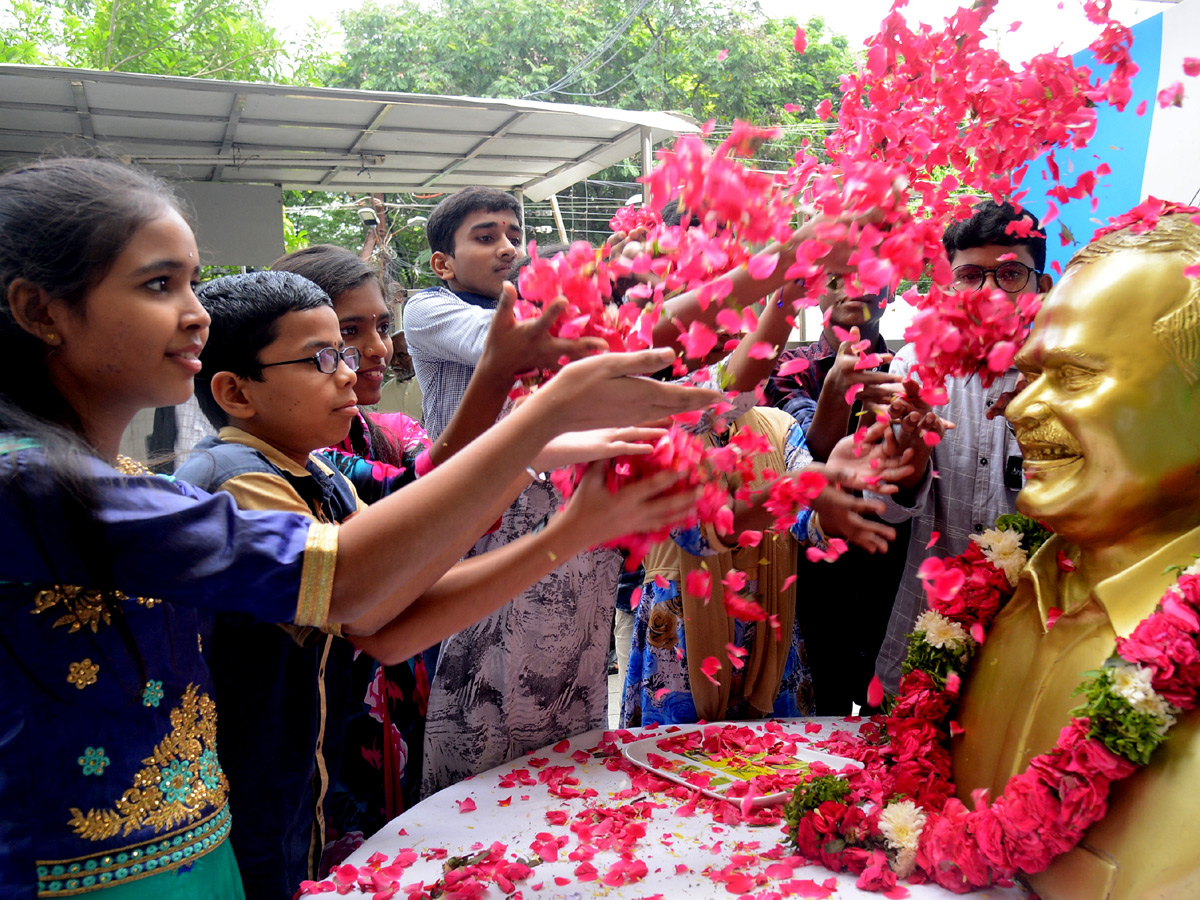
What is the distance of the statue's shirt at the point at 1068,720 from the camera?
123 cm

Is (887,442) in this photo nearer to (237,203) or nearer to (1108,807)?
(1108,807)

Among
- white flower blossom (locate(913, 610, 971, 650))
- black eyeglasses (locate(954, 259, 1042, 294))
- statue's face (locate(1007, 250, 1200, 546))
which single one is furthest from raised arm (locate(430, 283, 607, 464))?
black eyeglasses (locate(954, 259, 1042, 294))

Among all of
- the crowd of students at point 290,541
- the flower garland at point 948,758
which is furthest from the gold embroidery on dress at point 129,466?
the flower garland at point 948,758

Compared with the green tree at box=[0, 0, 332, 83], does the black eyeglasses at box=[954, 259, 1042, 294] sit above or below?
below

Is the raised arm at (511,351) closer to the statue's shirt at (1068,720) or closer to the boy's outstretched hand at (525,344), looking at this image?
the boy's outstretched hand at (525,344)

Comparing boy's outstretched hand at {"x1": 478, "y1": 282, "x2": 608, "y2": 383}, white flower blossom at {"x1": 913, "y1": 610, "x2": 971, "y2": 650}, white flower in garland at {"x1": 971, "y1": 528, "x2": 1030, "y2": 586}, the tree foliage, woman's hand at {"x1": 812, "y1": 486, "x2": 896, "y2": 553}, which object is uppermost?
the tree foliage

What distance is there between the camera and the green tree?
43.6ft

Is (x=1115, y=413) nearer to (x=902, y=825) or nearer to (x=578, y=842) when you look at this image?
(x=902, y=825)

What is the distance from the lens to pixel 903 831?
1.54m

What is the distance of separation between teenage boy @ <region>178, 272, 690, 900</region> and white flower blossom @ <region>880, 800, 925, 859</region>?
29.4 inches

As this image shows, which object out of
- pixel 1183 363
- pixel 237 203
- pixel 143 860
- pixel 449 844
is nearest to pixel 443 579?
pixel 449 844

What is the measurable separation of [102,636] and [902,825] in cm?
135

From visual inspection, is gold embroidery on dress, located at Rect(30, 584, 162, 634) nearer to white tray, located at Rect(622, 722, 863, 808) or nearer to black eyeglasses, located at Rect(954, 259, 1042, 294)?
white tray, located at Rect(622, 722, 863, 808)

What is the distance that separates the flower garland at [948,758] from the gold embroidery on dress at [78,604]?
48.7 inches
